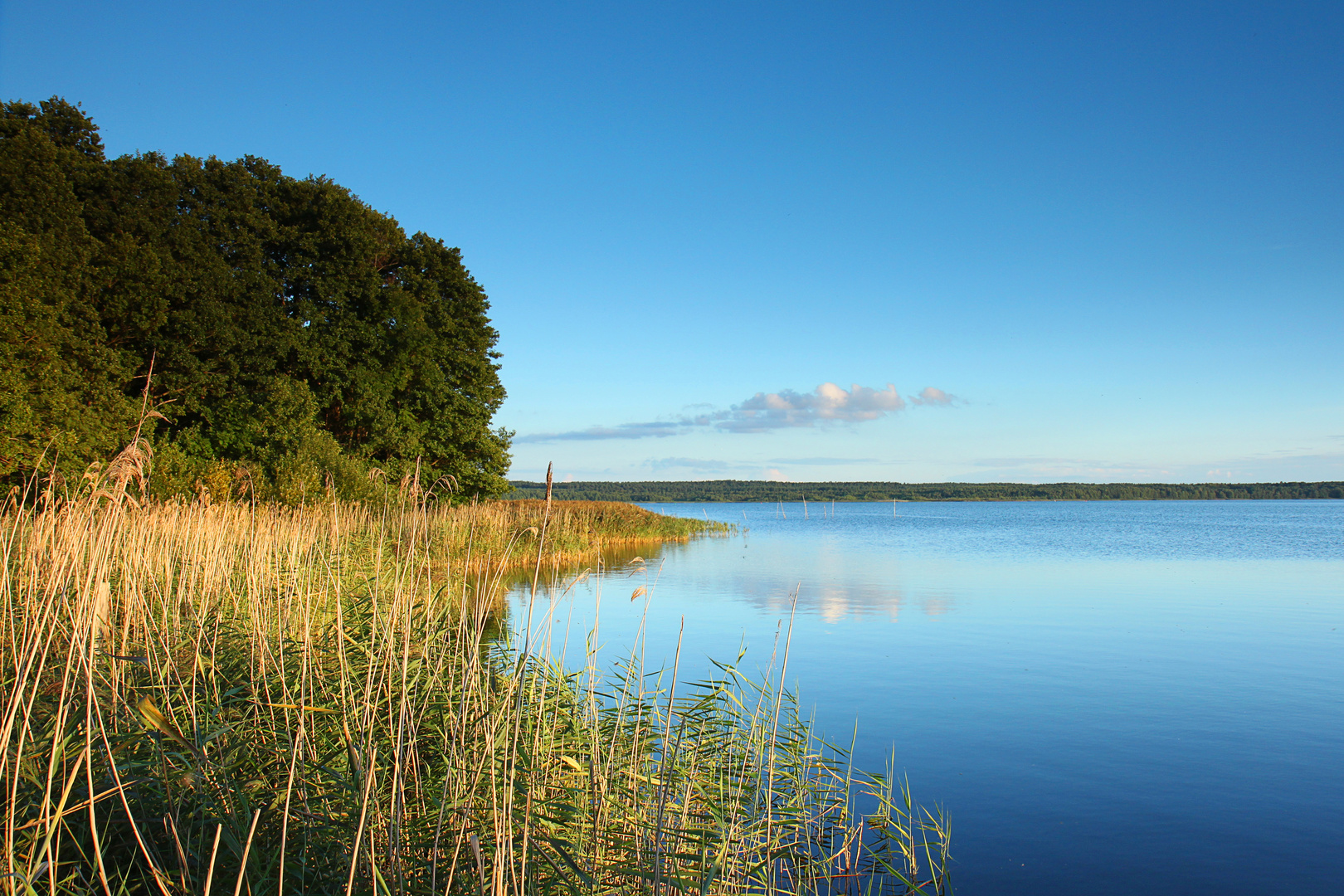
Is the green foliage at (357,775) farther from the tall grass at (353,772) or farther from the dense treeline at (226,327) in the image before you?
the dense treeline at (226,327)

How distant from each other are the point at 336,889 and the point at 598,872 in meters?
1.11

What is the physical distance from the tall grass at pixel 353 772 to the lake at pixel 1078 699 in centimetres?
84

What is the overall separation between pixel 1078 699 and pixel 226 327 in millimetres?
22335

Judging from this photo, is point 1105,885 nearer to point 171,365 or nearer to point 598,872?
point 598,872

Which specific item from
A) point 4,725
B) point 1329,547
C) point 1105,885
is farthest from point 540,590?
point 1329,547

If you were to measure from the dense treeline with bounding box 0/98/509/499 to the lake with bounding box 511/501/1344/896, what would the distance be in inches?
262

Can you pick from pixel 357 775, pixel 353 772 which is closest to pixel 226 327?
pixel 353 772

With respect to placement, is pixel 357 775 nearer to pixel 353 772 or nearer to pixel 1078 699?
pixel 353 772

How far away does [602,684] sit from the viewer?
8.27 metres

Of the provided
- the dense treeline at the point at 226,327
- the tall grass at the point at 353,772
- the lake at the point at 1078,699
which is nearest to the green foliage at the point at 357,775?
the tall grass at the point at 353,772

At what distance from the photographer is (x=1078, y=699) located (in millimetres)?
8703

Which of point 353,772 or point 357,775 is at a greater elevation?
point 357,775

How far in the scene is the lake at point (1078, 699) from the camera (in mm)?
5207

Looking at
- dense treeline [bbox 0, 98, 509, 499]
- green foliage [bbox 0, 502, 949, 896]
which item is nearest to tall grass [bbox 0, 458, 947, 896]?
green foliage [bbox 0, 502, 949, 896]
